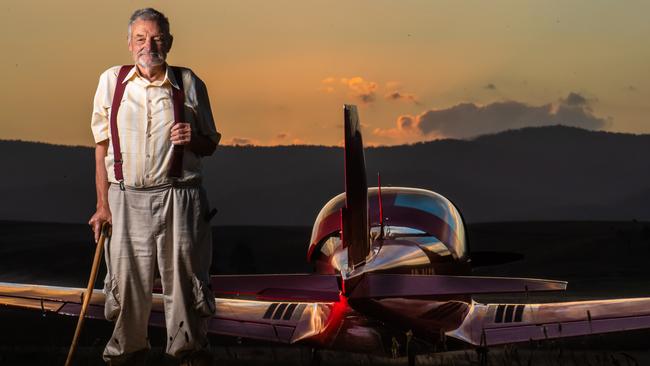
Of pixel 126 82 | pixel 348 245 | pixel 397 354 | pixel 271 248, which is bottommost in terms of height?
pixel 397 354

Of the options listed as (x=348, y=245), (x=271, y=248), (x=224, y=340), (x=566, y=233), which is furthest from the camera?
(x=566, y=233)

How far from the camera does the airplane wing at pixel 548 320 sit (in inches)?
565

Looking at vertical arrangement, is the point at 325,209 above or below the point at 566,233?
below

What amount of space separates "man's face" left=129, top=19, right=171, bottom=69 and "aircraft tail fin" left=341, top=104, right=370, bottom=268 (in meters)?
3.46

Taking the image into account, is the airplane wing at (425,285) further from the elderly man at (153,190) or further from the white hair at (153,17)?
the white hair at (153,17)

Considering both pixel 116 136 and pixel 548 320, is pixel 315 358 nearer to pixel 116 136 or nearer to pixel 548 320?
pixel 548 320

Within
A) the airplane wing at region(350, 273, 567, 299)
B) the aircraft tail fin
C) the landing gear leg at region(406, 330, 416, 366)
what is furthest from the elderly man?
the airplane wing at region(350, 273, 567, 299)

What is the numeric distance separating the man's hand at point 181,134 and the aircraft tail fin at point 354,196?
11.4ft

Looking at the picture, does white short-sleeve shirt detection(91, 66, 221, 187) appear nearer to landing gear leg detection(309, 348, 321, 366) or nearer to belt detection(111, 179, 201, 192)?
belt detection(111, 179, 201, 192)

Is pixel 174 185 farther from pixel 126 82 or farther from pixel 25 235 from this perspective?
pixel 25 235

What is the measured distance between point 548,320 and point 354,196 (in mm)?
4668

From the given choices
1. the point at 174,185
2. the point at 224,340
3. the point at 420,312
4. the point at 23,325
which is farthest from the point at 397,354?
the point at 23,325

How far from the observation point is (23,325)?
36156 mm

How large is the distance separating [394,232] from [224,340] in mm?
20031
